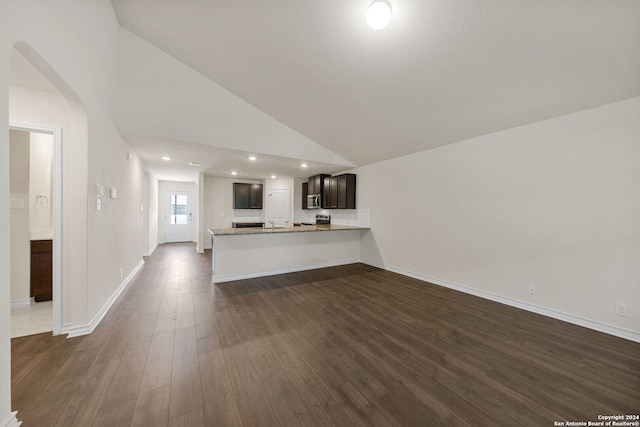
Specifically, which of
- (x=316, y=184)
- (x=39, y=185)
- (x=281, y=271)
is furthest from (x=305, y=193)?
(x=39, y=185)

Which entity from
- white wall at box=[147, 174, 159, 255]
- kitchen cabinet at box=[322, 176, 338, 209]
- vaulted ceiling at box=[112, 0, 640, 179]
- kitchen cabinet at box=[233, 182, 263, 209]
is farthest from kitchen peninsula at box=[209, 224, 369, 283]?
white wall at box=[147, 174, 159, 255]

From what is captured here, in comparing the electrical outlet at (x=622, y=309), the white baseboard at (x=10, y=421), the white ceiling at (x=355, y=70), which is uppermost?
the white ceiling at (x=355, y=70)

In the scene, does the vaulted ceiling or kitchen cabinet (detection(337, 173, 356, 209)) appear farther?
kitchen cabinet (detection(337, 173, 356, 209))

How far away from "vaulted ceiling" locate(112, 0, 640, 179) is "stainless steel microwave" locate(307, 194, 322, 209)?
9.75 ft

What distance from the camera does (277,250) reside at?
15.0 feet

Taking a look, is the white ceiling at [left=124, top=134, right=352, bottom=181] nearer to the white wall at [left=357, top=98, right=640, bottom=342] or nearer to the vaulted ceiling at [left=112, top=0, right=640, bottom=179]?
the vaulted ceiling at [left=112, top=0, right=640, bottom=179]

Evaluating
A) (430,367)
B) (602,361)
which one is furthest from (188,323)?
(602,361)

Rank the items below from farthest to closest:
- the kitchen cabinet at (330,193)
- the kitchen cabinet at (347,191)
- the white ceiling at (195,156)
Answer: the kitchen cabinet at (330,193)
the kitchen cabinet at (347,191)
the white ceiling at (195,156)

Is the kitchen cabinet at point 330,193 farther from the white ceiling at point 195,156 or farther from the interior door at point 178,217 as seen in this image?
the interior door at point 178,217

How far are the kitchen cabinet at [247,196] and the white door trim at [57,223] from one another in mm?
5388

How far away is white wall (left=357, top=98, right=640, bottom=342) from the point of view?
2.35 metres

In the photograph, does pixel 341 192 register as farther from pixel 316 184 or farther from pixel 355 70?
pixel 355 70

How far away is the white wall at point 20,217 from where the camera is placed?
109 inches

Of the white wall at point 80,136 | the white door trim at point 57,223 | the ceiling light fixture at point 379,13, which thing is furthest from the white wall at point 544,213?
the white door trim at point 57,223
